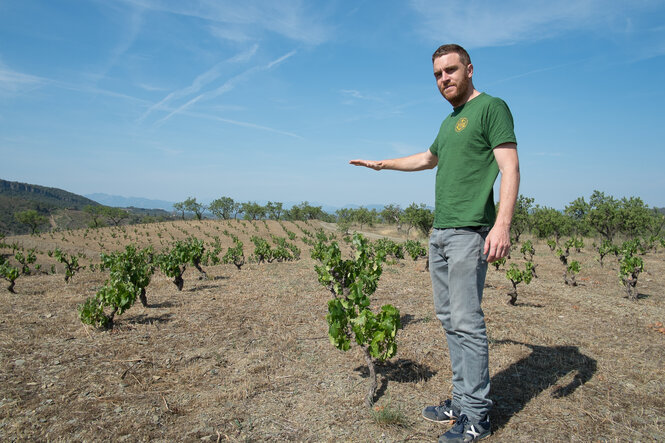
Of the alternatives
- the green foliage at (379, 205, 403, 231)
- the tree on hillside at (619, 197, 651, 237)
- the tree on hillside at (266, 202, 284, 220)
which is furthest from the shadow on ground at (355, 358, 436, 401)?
the tree on hillside at (266, 202, 284, 220)

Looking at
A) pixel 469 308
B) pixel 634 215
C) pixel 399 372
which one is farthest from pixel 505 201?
pixel 634 215

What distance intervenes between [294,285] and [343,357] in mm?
5931

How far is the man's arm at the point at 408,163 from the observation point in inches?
144

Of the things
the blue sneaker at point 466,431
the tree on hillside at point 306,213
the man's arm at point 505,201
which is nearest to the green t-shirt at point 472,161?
the man's arm at point 505,201

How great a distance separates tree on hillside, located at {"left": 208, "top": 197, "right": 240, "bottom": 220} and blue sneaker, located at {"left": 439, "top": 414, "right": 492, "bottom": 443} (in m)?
89.0

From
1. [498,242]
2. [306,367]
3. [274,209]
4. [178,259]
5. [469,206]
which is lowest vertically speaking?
[306,367]

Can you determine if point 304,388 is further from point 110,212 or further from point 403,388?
point 110,212

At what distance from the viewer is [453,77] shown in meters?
2.93

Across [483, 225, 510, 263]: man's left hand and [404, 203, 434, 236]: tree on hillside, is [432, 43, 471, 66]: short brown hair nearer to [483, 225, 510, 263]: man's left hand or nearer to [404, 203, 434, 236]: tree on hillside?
[483, 225, 510, 263]: man's left hand

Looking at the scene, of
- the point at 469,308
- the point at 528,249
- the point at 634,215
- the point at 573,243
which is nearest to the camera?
the point at 469,308

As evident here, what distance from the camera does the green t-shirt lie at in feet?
8.89

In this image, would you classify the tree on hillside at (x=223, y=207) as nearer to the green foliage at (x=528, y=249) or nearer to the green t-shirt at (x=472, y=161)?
the green foliage at (x=528, y=249)

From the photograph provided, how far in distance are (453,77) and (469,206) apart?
1114mm

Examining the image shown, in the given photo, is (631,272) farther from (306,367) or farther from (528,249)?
(306,367)
